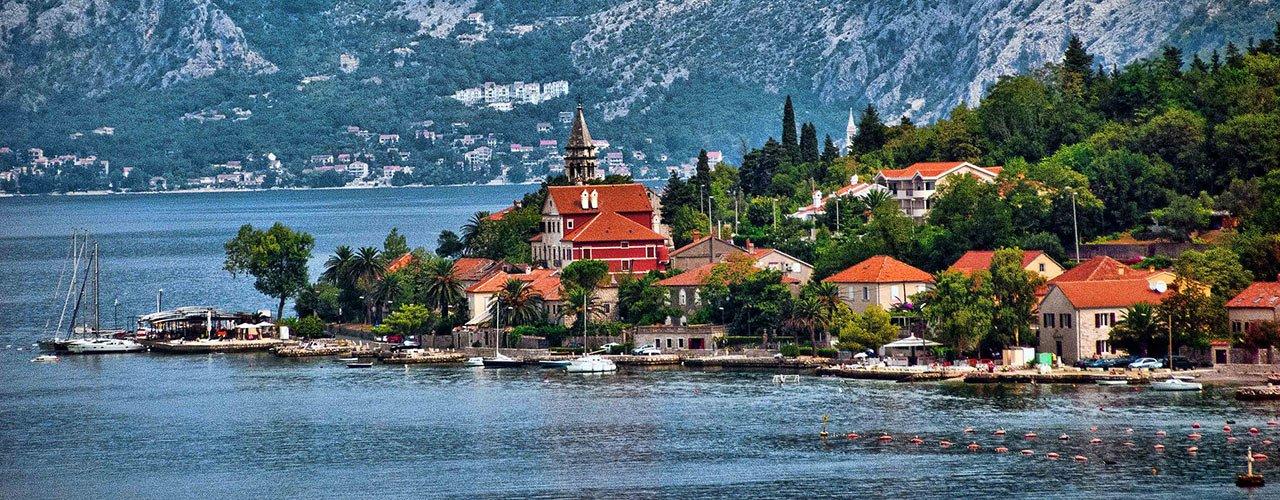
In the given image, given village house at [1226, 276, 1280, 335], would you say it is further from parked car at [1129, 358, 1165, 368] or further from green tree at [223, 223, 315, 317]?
green tree at [223, 223, 315, 317]

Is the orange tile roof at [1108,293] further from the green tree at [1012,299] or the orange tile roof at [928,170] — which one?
the orange tile roof at [928,170]

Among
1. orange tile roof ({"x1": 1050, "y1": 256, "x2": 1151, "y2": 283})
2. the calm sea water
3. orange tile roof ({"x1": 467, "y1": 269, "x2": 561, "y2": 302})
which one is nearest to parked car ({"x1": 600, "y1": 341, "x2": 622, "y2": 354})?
the calm sea water

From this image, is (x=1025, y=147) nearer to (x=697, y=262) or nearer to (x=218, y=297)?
(x=697, y=262)

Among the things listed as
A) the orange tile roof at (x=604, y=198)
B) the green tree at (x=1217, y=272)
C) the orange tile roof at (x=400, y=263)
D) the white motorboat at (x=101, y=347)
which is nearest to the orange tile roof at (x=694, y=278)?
the orange tile roof at (x=604, y=198)

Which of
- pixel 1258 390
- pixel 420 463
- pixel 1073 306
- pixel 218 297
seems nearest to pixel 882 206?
pixel 1073 306

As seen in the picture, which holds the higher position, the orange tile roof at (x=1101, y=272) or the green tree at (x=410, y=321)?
the orange tile roof at (x=1101, y=272)

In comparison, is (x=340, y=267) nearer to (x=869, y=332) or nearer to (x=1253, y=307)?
(x=869, y=332)
